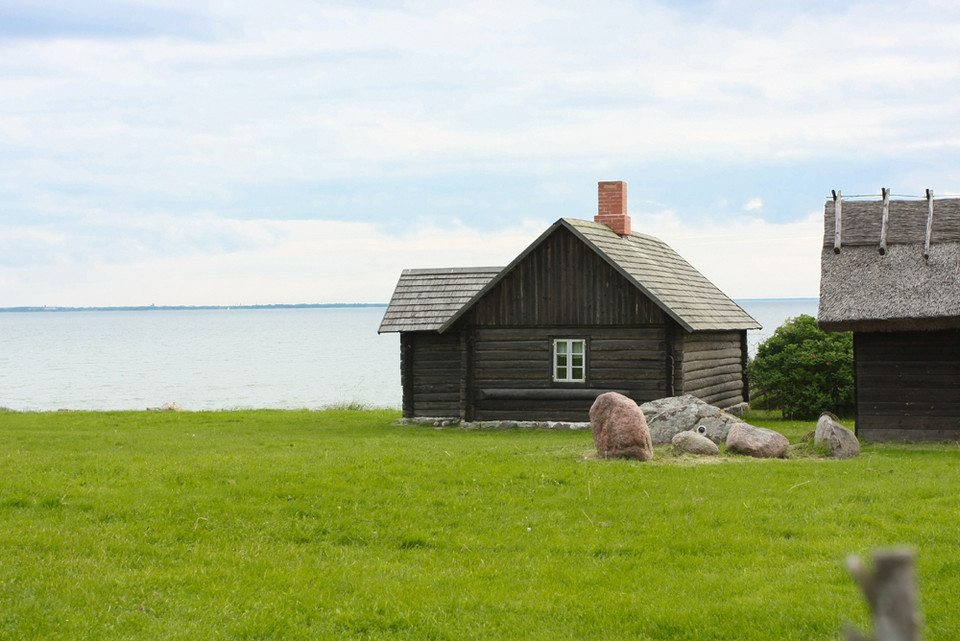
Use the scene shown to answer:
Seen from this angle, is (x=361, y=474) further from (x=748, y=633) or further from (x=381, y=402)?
(x=381, y=402)

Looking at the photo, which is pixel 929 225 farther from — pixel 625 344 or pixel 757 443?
pixel 625 344

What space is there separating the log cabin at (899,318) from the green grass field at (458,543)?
8.86 feet

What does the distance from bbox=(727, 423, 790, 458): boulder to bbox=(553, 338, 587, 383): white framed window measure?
8.09m

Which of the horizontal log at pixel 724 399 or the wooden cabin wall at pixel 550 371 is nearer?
the wooden cabin wall at pixel 550 371

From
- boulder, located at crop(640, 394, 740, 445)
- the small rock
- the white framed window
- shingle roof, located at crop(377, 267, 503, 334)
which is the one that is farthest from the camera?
the small rock

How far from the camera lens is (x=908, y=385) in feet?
66.6

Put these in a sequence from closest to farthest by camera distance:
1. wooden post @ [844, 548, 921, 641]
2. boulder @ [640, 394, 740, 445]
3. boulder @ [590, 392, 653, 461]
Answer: wooden post @ [844, 548, 921, 641] < boulder @ [590, 392, 653, 461] < boulder @ [640, 394, 740, 445]

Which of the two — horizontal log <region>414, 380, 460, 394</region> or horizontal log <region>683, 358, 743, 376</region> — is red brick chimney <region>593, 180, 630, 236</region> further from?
horizontal log <region>414, 380, 460, 394</region>

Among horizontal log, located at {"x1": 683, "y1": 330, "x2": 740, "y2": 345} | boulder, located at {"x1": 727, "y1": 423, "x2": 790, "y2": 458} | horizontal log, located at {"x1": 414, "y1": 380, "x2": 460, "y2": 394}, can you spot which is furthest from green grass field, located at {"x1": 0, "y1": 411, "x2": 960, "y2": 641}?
horizontal log, located at {"x1": 414, "y1": 380, "x2": 460, "y2": 394}

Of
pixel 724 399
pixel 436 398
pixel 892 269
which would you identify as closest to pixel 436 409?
pixel 436 398

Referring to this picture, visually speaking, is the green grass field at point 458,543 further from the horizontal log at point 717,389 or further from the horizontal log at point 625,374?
the horizontal log at point 717,389

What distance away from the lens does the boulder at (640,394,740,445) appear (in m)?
19.0

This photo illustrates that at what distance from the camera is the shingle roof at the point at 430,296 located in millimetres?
28719

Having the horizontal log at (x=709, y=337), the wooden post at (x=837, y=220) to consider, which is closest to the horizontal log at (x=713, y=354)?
the horizontal log at (x=709, y=337)
